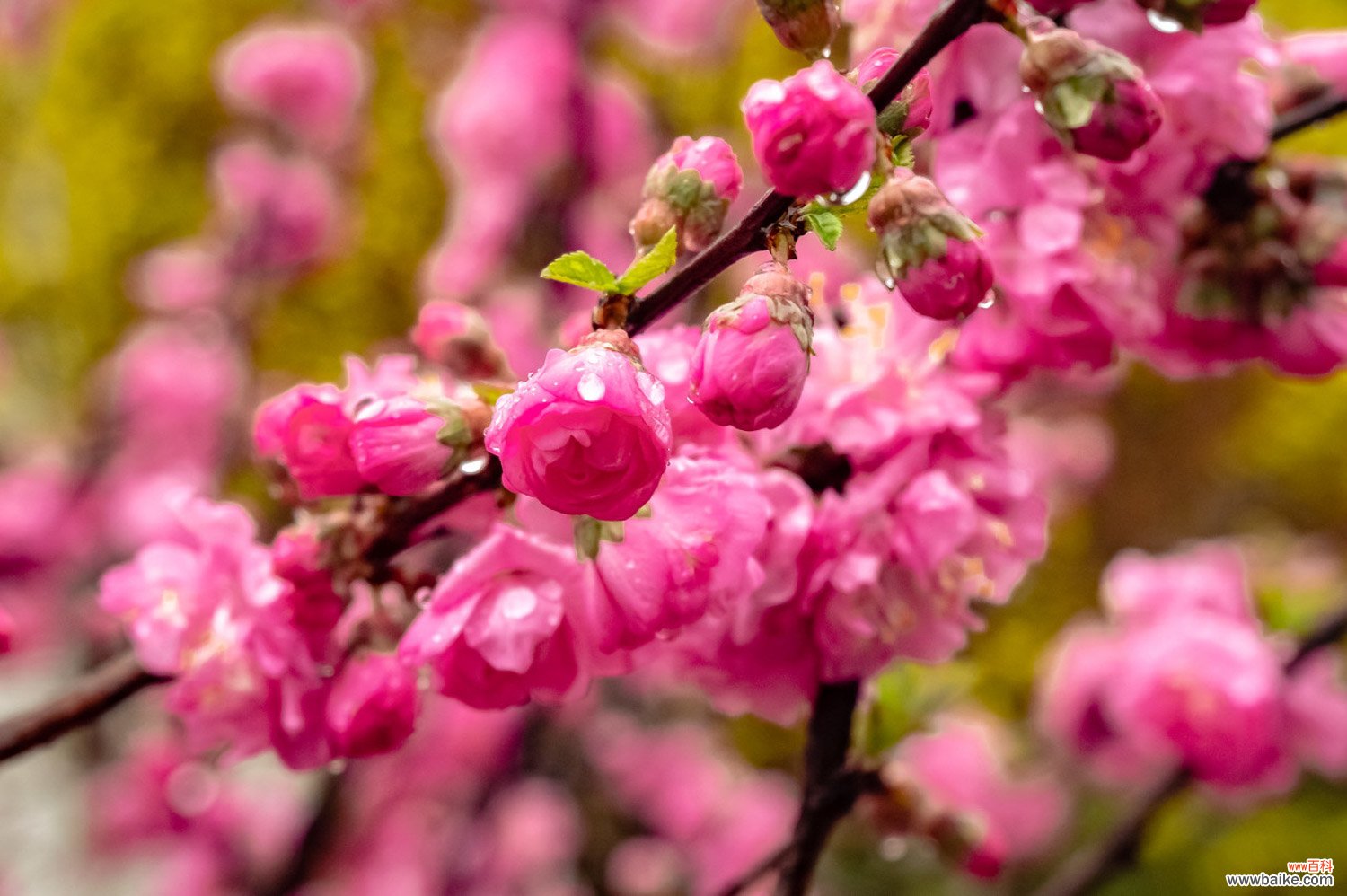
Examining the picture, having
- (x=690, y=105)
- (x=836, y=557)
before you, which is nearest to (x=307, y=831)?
(x=836, y=557)

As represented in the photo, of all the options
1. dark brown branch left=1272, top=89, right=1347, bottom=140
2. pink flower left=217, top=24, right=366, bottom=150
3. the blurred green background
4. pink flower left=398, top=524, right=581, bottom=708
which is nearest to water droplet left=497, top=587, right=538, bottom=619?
pink flower left=398, top=524, right=581, bottom=708

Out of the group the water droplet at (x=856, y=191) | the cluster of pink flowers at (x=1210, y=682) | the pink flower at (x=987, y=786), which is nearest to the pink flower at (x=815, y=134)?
the water droplet at (x=856, y=191)

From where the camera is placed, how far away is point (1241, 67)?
0.48 metres

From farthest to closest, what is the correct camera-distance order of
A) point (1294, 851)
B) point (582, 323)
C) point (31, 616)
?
point (31, 616) < point (1294, 851) < point (582, 323)

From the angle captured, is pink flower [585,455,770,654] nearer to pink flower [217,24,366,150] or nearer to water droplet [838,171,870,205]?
water droplet [838,171,870,205]

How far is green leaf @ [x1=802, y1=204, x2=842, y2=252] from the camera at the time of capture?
12.5 inches

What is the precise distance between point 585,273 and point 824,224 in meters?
0.08

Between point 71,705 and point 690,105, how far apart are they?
1482mm

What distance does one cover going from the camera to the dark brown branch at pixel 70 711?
46 centimetres

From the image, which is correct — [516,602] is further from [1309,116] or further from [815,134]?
[1309,116]

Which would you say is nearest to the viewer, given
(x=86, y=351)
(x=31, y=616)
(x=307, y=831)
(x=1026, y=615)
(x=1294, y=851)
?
(x=307, y=831)

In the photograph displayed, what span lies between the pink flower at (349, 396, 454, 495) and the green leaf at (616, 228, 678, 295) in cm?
8

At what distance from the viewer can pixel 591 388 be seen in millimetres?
260

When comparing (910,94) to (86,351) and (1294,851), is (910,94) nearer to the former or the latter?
(1294,851)
